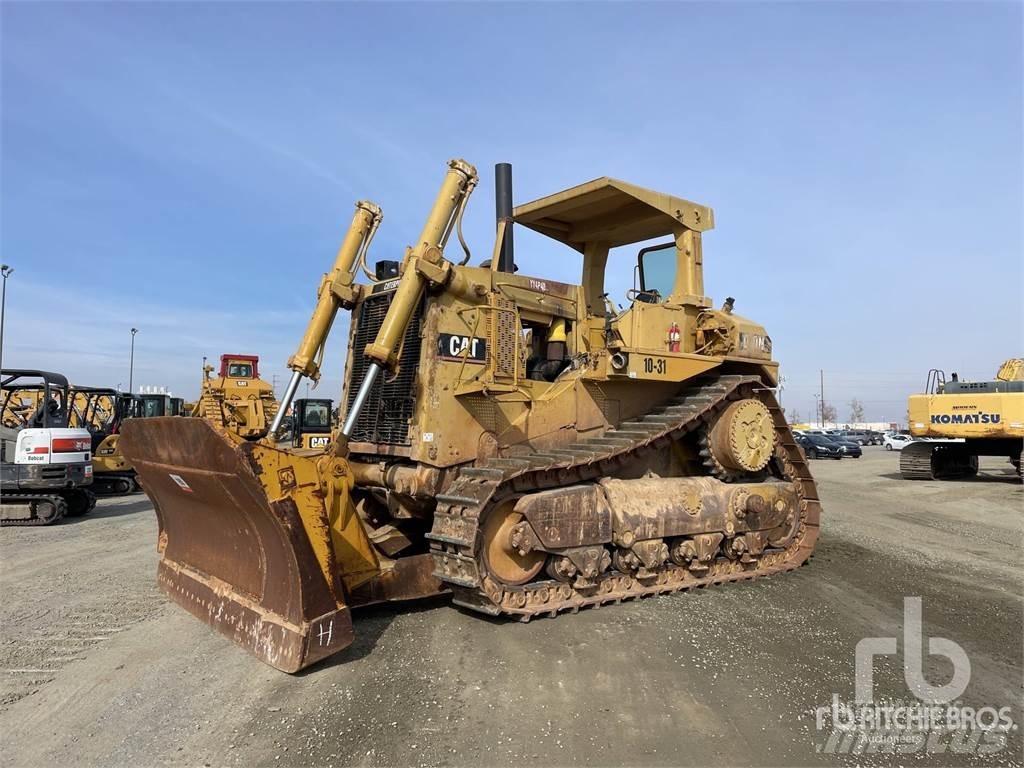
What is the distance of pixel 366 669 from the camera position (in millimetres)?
4848

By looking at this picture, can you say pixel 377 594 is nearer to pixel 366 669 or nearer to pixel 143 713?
pixel 366 669

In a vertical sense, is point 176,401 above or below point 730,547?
above

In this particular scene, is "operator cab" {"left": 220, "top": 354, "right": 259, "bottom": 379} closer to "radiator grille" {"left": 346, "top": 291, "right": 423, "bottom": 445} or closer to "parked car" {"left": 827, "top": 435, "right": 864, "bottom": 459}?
"radiator grille" {"left": 346, "top": 291, "right": 423, "bottom": 445}

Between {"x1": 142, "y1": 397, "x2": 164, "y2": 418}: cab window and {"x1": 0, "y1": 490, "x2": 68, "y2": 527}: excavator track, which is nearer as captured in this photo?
{"x1": 0, "y1": 490, "x2": 68, "y2": 527}: excavator track

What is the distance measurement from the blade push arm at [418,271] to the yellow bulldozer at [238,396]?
15.8 meters

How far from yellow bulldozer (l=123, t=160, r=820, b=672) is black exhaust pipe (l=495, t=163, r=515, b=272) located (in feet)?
0.09

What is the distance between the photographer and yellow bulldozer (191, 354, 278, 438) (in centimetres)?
2117

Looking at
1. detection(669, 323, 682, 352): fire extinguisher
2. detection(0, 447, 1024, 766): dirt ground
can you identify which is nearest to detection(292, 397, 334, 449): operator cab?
detection(0, 447, 1024, 766): dirt ground

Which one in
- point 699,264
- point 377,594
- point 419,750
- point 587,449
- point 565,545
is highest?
point 699,264

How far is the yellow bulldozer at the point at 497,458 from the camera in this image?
16.8ft

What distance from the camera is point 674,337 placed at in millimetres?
7836

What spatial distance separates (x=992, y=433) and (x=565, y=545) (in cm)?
1759

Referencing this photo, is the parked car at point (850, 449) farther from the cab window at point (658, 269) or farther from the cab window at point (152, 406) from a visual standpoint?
the cab window at point (152, 406)

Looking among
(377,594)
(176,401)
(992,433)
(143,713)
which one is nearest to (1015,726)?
(377,594)
